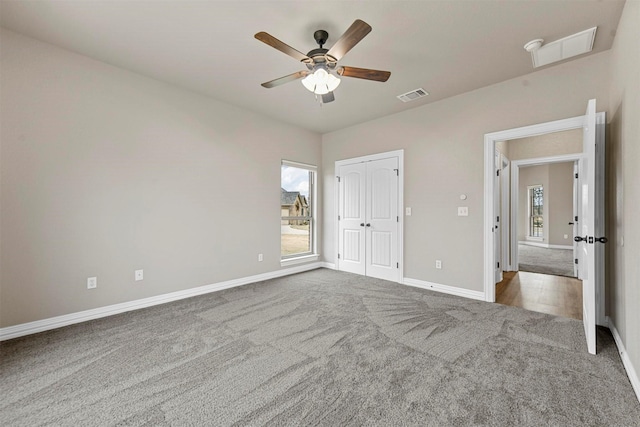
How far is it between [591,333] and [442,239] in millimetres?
1911

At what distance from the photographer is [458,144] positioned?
150 inches

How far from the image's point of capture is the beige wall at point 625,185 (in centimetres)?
180

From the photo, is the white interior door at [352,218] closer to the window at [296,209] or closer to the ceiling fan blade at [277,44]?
the window at [296,209]

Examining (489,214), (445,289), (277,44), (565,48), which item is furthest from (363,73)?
(445,289)

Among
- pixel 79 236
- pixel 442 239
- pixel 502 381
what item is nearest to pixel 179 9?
pixel 79 236

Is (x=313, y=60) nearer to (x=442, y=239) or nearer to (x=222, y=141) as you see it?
(x=222, y=141)

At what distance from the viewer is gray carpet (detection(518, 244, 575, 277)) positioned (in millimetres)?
5328

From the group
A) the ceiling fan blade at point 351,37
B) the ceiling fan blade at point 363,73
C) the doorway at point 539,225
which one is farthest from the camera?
the doorway at point 539,225

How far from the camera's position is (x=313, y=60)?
→ 92.1 inches

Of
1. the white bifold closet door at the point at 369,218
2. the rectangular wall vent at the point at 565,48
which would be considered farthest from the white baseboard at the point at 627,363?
the rectangular wall vent at the point at 565,48

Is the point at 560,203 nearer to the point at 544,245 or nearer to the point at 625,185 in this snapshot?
the point at 544,245

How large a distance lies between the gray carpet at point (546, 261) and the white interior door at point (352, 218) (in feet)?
11.0

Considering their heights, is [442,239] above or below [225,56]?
below

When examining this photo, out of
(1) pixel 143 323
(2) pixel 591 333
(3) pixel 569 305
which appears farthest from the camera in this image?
(3) pixel 569 305
